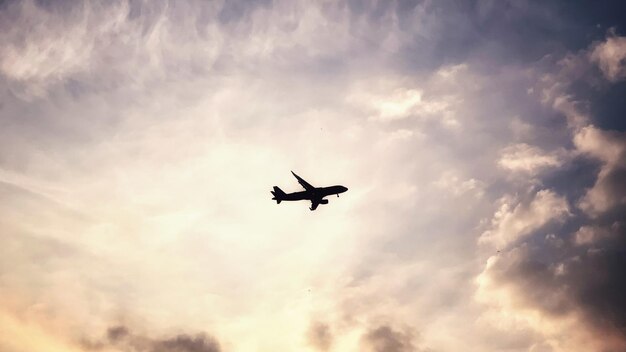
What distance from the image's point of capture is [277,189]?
115438mm

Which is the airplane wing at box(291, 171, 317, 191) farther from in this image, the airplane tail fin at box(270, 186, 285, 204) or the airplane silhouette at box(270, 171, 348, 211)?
the airplane tail fin at box(270, 186, 285, 204)

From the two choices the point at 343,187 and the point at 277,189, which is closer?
the point at 343,187

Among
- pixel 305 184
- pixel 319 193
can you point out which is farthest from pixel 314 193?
pixel 305 184

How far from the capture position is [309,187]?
105 metres

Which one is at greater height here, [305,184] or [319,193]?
[305,184]

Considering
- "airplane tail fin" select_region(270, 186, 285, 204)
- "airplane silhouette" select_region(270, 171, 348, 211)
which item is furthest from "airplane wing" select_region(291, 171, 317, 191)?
"airplane tail fin" select_region(270, 186, 285, 204)

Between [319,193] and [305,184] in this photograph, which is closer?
[319,193]

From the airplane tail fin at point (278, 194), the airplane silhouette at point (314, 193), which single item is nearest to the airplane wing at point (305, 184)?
the airplane silhouette at point (314, 193)

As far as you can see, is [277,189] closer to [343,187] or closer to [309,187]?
[309,187]

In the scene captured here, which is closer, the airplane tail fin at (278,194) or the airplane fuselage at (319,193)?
the airplane fuselage at (319,193)

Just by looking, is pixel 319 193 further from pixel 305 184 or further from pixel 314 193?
pixel 305 184

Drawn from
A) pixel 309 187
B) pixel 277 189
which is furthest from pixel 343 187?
pixel 277 189

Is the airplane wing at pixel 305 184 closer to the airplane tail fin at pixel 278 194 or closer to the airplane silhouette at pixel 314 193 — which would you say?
the airplane silhouette at pixel 314 193

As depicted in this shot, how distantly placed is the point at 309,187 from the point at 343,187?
9272mm
